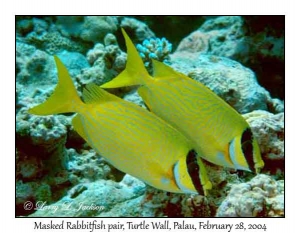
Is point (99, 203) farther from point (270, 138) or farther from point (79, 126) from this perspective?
point (270, 138)

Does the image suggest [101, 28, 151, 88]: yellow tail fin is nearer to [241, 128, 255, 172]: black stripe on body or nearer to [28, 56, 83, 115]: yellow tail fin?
[28, 56, 83, 115]: yellow tail fin

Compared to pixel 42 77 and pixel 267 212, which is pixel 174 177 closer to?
pixel 267 212

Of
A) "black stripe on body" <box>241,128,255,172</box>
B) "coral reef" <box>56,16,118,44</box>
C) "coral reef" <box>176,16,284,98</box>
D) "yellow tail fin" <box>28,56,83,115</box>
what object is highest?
"coral reef" <box>56,16,118,44</box>

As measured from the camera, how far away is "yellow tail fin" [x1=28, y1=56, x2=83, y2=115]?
7.20ft

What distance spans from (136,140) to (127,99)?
6.74 feet

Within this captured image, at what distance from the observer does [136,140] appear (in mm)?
1966

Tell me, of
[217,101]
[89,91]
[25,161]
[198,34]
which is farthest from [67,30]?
[217,101]

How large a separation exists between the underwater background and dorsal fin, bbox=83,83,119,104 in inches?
30.4

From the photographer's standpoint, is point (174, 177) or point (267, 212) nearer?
point (174, 177)

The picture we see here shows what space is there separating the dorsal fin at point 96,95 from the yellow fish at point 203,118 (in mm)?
237

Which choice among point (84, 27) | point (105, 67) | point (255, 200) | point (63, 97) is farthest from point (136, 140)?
point (84, 27)

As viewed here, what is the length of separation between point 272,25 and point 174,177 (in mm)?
3771

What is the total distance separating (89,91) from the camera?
2.23 metres
